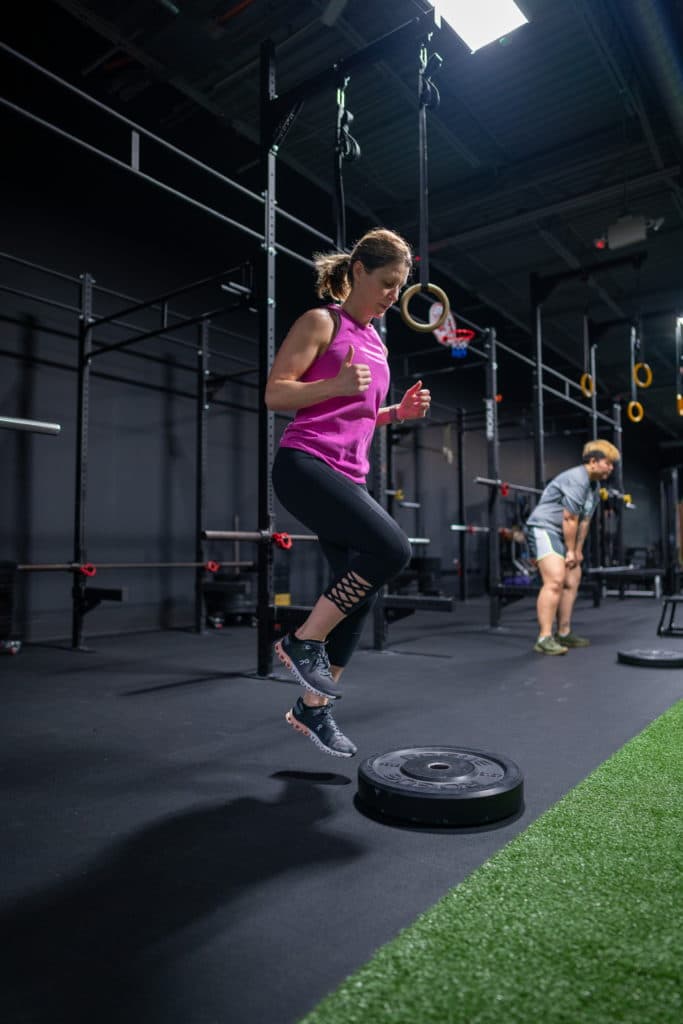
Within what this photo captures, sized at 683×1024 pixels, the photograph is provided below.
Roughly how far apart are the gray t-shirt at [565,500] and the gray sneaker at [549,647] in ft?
1.99

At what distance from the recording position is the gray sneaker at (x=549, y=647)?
3691 mm

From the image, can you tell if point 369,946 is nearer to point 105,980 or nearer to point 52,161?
point 105,980

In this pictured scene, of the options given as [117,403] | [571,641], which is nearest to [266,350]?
[117,403]

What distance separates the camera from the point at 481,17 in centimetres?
283

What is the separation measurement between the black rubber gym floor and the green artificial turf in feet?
0.16

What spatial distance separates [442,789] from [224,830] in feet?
1.38

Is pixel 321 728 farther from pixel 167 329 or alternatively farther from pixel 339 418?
pixel 167 329

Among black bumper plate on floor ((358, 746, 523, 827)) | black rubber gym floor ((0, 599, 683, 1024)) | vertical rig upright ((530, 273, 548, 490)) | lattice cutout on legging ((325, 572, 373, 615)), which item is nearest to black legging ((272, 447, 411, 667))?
lattice cutout on legging ((325, 572, 373, 615))

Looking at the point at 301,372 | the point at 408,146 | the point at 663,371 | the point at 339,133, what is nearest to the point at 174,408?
the point at 408,146

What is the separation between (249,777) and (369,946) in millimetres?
784

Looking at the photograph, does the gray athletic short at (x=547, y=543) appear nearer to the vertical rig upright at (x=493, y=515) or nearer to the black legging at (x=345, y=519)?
the vertical rig upright at (x=493, y=515)

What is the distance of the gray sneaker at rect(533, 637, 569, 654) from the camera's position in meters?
3.69

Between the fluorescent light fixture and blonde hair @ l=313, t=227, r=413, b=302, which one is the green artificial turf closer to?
blonde hair @ l=313, t=227, r=413, b=302

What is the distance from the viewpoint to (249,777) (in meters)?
1.61
